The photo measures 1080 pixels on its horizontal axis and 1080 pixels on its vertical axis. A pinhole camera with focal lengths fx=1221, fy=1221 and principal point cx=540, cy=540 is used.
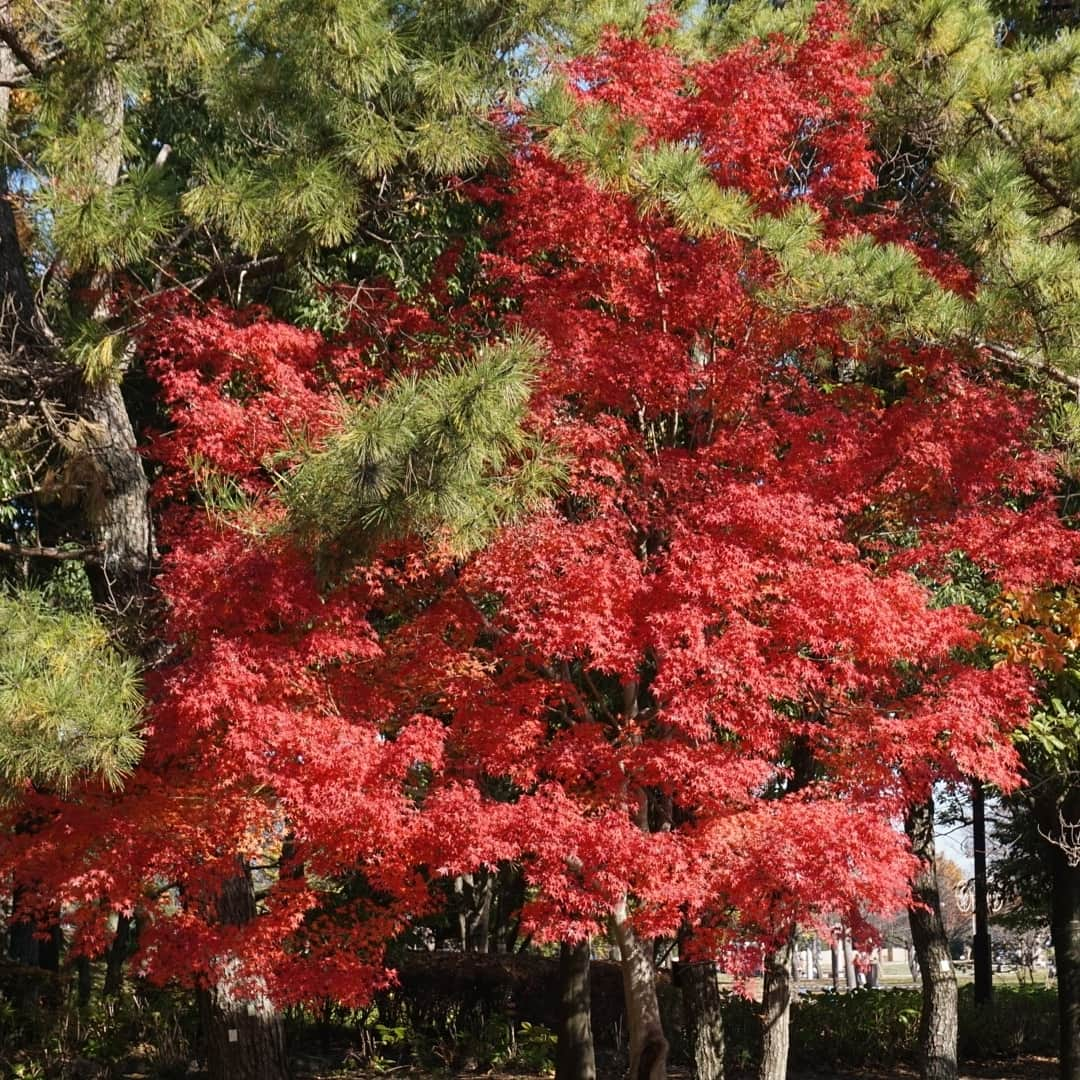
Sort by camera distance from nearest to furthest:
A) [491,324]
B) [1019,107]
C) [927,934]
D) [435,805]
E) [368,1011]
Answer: [435,805], [1019,107], [491,324], [927,934], [368,1011]

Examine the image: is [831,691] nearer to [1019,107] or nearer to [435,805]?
[435,805]

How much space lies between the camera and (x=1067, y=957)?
45.9 feet

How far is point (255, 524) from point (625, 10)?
5.65 m

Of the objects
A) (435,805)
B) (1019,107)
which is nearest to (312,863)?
(435,805)

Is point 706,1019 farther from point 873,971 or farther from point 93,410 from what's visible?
point 873,971

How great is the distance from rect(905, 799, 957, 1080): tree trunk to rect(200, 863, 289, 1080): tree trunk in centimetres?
669

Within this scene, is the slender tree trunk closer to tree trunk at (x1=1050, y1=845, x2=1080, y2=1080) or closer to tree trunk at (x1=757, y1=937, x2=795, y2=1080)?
tree trunk at (x1=1050, y1=845, x2=1080, y2=1080)

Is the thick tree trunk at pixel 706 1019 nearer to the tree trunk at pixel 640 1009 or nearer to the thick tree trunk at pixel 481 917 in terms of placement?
the tree trunk at pixel 640 1009

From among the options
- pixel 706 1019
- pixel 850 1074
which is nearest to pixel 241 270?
pixel 706 1019

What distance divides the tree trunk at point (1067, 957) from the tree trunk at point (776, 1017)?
4.03m

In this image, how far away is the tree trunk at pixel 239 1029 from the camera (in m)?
10.5

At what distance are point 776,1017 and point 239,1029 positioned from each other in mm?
4834

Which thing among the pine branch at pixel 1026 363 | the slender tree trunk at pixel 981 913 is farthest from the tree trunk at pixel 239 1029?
the slender tree trunk at pixel 981 913

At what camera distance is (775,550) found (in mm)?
8695
